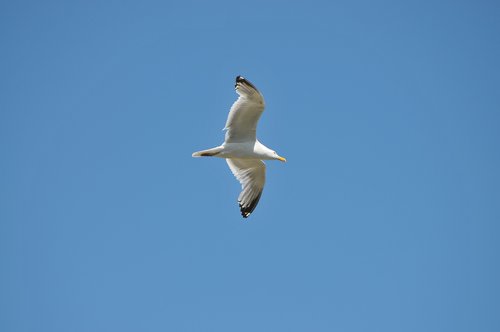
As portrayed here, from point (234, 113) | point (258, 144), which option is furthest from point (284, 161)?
point (234, 113)

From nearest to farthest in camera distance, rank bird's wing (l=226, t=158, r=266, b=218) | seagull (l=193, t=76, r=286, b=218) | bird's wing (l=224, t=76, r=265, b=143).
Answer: bird's wing (l=224, t=76, r=265, b=143)
seagull (l=193, t=76, r=286, b=218)
bird's wing (l=226, t=158, r=266, b=218)

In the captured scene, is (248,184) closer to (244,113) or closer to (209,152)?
(209,152)

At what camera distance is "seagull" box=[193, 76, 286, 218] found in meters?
11.8

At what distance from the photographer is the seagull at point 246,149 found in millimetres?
11797

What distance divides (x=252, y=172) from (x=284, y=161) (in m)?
0.93

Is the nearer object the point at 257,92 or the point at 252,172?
the point at 257,92

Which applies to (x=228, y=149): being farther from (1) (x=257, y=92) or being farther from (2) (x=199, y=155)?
(1) (x=257, y=92)

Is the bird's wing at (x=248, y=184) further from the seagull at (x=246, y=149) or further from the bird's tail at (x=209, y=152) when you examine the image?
the bird's tail at (x=209, y=152)

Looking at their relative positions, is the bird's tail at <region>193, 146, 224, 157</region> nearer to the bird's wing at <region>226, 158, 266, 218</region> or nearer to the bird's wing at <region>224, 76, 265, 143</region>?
the bird's wing at <region>224, 76, 265, 143</region>

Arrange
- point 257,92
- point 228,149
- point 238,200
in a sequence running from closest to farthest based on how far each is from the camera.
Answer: point 257,92 < point 228,149 < point 238,200

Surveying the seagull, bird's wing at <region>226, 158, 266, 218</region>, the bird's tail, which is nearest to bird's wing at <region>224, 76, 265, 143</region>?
the seagull

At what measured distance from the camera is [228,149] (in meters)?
12.4

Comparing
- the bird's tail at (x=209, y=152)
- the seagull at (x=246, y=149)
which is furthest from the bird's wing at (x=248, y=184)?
the bird's tail at (x=209, y=152)

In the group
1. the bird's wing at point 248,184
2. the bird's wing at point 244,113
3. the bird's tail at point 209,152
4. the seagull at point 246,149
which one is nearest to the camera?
the bird's wing at point 244,113
